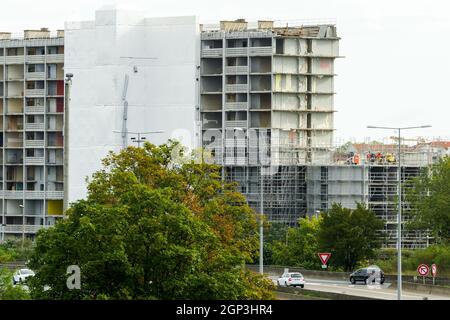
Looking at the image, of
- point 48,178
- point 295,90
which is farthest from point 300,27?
point 48,178

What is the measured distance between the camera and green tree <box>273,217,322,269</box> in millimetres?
108938

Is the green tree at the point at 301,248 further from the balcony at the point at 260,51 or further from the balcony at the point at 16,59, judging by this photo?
the balcony at the point at 16,59

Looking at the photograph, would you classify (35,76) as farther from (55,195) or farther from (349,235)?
(349,235)

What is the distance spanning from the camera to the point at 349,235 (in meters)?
100

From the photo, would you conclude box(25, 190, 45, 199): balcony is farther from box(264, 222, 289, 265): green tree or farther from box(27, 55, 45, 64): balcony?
box(264, 222, 289, 265): green tree

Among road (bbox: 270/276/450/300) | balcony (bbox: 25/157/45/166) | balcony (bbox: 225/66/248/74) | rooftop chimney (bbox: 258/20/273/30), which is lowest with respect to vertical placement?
road (bbox: 270/276/450/300)

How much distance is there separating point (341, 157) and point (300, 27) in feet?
52.8

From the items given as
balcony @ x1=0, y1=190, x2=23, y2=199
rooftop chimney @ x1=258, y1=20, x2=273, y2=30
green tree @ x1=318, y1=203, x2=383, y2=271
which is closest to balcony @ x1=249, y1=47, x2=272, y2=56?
rooftop chimney @ x1=258, y1=20, x2=273, y2=30

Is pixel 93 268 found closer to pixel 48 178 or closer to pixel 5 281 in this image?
pixel 5 281

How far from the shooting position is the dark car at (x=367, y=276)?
305 feet

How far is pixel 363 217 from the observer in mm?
100750

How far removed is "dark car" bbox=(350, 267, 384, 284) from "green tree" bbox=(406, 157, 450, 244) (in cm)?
1584

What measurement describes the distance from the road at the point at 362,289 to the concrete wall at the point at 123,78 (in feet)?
162

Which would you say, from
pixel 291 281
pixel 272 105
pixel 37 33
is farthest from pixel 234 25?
pixel 291 281
